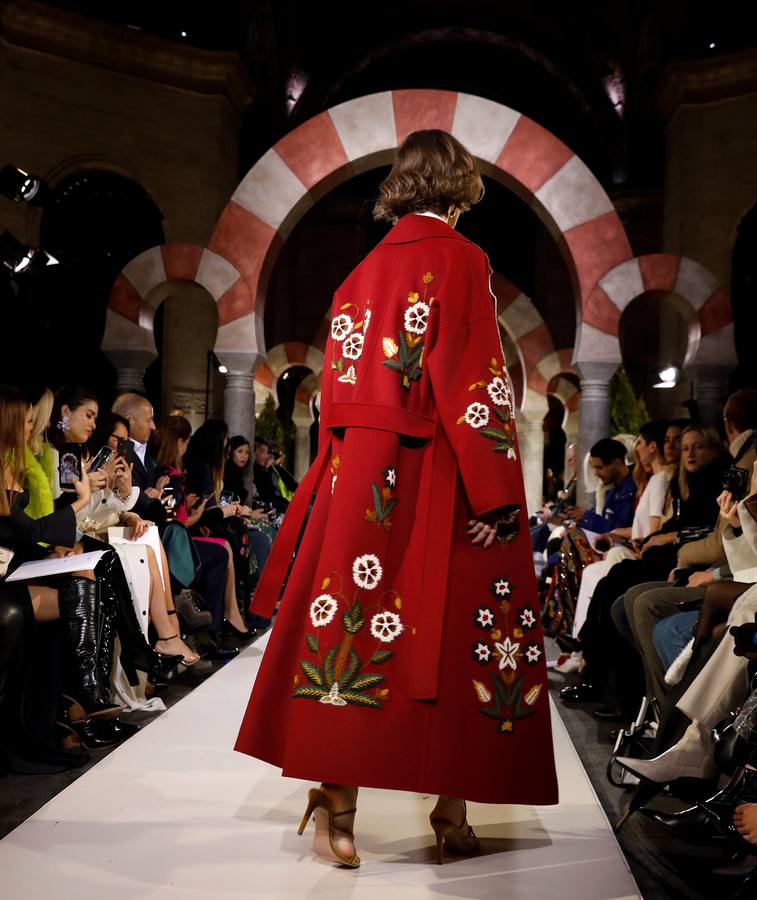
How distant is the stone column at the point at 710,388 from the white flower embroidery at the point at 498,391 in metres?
4.91

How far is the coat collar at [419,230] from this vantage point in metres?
2.62

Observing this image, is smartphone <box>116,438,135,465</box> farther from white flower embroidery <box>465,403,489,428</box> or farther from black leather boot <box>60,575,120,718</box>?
white flower embroidery <box>465,403,489,428</box>

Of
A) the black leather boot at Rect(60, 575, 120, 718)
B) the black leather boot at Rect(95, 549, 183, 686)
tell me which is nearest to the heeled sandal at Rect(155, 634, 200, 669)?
the black leather boot at Rect(95, 549, 183, 686)

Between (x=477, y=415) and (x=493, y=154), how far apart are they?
4843mm

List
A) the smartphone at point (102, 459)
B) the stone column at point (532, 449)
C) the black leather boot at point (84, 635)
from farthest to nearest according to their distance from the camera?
1. the stone column at point (532, 449)
2. the smartphone at point (102, 459)
3. the black leather boot at point (84, 635)

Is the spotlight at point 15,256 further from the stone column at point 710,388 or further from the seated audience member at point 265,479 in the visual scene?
the stone column at point 710,388

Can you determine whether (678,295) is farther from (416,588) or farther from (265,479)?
(416,588)

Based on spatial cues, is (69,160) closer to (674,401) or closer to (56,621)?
(674,401)

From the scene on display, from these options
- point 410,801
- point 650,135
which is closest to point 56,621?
point 410,801

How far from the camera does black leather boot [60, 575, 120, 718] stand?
3516mm

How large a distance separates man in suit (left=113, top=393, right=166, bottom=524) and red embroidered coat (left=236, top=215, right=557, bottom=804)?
2.76 m

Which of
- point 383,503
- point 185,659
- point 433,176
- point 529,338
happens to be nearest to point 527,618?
point 383,503

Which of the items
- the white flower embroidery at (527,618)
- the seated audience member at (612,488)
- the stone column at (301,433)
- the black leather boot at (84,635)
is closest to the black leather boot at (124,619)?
the black leather boot at (84,635)

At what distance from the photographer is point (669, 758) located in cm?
264
